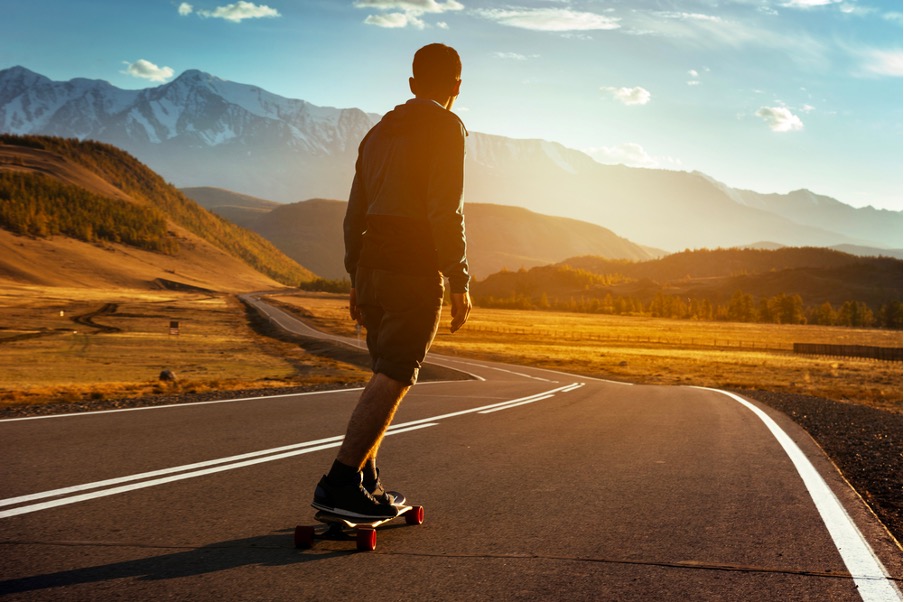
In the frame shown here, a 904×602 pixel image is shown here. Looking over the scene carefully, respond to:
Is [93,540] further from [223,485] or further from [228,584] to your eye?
[223,485]

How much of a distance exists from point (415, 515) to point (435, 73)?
→ 8.48ft

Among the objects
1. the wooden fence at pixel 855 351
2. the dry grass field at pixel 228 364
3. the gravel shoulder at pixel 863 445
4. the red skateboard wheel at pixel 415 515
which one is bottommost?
the wooden fence at pixel 855 351

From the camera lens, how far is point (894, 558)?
3.83m

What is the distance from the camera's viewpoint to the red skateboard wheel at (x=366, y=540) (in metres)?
→ 3.68

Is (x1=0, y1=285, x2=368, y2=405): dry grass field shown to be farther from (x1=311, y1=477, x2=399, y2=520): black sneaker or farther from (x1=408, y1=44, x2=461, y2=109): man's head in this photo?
(x1=408, y1=44, x2=461, y2=109): man's head

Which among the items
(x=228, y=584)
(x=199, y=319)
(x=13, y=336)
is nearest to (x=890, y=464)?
(x=228, y=584)

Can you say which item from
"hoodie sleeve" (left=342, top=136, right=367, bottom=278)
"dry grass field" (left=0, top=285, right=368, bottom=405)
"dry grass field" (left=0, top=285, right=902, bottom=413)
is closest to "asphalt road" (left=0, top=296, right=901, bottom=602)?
"hoodie sleeve" (left=342, top=136, right=367, bottom=278)

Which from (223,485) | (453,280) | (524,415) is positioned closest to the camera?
(453,280)

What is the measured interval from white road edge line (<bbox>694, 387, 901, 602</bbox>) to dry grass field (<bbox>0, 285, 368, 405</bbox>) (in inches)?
494

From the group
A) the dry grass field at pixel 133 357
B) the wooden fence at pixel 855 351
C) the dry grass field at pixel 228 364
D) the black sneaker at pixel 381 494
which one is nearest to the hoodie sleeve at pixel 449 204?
the black sneaker at pixel 381 494

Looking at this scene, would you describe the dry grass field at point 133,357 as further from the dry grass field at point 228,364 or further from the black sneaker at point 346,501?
the black sneaker at point 346,501

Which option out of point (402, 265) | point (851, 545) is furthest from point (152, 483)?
point (851, 545)

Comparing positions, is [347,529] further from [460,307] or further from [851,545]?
[851,545]

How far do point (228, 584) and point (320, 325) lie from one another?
85.9 meters
